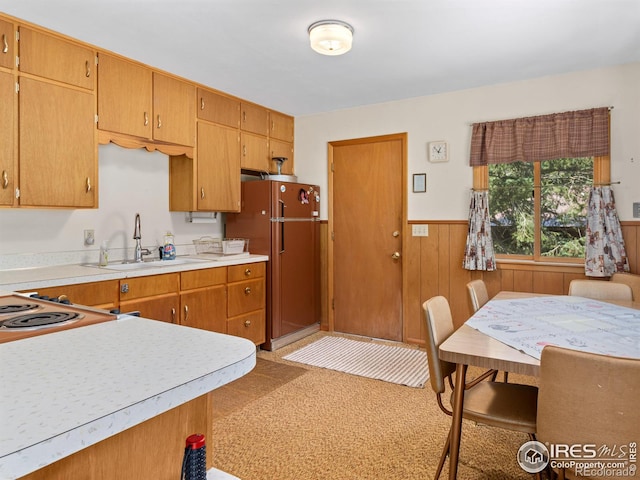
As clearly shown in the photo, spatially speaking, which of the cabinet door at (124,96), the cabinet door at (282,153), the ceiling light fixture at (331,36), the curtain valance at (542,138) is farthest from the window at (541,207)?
the cabinet door at (124,96)

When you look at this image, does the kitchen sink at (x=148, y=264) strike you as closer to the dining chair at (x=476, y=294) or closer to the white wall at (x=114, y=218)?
the white wall at (x=114, y=218)

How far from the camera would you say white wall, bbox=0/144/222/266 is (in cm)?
283

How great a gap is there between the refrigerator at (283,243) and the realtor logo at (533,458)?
8.29 feet

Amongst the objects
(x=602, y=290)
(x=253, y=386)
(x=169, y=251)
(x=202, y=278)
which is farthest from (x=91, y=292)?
(x=602, y=290)

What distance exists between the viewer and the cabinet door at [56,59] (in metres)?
2.57

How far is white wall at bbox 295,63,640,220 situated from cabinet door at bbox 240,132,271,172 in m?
0.52

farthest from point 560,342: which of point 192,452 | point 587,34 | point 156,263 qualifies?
point 156,263

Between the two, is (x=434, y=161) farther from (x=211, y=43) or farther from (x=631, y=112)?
(x=211, y=43)

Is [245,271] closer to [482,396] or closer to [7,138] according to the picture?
[7,138]

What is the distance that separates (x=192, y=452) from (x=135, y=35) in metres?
2.80

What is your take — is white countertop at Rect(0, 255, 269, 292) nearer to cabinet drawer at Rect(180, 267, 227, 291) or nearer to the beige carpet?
cabinet drawer at Rect(180, 267, 227, 291)

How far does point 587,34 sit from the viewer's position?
2705 millimetres

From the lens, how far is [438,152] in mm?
3945

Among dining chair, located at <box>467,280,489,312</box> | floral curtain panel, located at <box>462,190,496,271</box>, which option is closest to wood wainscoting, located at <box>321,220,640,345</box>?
floral curtain panel, located at <box>462,190,496,271</box>
